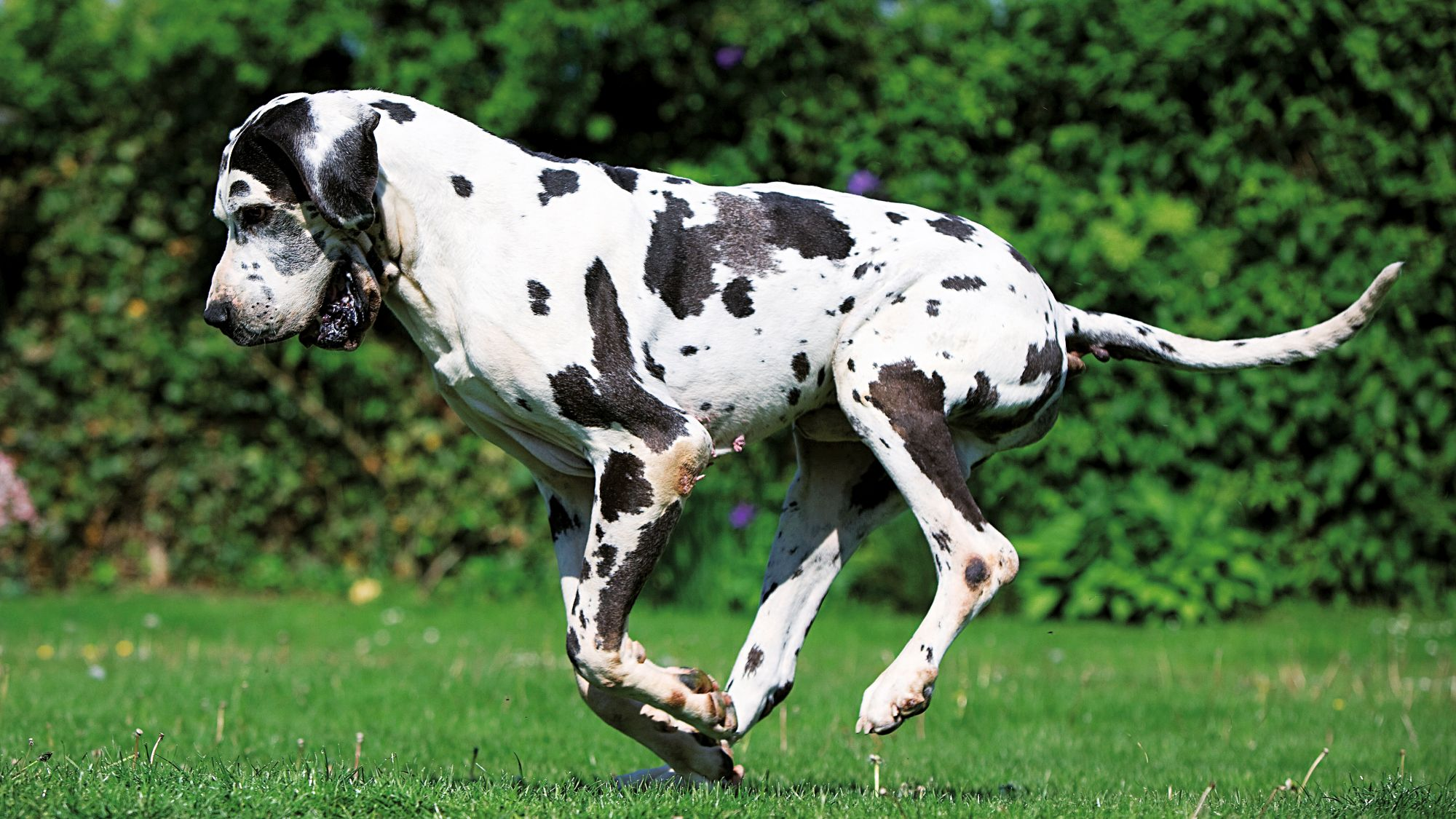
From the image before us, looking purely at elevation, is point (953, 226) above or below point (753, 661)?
above

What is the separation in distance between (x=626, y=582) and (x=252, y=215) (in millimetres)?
1200

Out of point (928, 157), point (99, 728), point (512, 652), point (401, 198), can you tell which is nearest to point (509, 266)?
point (401, 198)

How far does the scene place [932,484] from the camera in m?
3.38

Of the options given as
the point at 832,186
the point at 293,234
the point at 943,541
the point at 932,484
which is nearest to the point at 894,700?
the point at 943,541

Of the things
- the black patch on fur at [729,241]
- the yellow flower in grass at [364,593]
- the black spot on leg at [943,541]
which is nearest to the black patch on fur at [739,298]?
the black patch on fur at [729,241]

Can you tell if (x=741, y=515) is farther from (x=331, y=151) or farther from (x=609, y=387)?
(x=331, y=151)

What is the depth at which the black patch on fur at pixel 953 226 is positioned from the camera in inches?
142

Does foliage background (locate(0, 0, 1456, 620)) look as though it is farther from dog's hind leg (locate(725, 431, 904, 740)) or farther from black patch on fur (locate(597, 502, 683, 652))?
black patch on fur (locate(597, 502, 683, 652))

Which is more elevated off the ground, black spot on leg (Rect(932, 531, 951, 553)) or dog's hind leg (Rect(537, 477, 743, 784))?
black spot on leg (Rect(932, 531, 951, 553))

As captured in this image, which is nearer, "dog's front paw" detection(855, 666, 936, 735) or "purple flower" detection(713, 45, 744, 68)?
"dog's front paw" detection(855, 666, 936, 735)

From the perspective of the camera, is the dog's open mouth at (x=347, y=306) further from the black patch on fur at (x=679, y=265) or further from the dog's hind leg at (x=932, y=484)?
the dog's hind leg at (x=932, y=484)

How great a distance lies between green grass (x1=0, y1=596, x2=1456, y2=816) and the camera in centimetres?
329

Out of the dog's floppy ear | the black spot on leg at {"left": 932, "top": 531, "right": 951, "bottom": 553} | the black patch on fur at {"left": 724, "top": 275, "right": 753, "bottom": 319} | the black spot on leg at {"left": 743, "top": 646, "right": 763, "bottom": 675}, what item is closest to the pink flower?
the dog's floppy ear

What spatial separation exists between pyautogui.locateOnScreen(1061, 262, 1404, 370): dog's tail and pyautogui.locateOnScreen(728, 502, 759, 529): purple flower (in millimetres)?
4356
